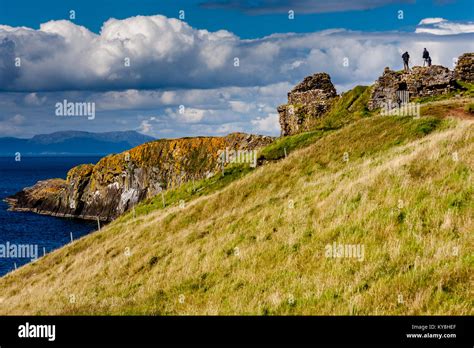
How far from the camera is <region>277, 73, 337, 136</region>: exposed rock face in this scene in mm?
60438

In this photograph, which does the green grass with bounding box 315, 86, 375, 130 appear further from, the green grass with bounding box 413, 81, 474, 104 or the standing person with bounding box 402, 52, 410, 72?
the green grass with bounding box 413, 81, 474, 104

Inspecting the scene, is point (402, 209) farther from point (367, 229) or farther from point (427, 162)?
point (427, 162)

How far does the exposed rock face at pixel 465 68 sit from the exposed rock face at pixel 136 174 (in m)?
42.4

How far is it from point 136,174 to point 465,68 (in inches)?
3277

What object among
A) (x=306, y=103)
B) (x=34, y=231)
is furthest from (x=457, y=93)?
(x=34, y=231)

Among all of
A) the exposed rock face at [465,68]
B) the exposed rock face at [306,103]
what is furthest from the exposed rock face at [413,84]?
the exposed rock face at [306,103]

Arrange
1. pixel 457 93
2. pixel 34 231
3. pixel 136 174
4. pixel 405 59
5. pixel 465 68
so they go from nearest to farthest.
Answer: pixel 457 93
pixel 465 68
pixel 405 59
pixel 34 231
pixel 136 174

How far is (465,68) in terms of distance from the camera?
50.3m

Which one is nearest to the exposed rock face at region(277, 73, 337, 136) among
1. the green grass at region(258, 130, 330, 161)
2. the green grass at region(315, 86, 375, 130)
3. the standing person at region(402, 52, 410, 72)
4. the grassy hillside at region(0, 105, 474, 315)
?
the green grass at region(315, 86, 375, 130)

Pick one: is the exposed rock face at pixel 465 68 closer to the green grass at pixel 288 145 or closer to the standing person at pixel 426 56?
the standing person at pixel 426 56

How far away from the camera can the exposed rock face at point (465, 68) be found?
50.0m

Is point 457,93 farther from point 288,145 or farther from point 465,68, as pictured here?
point 288,145

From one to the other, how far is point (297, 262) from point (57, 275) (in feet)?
72.4

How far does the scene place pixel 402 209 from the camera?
15242 mm
